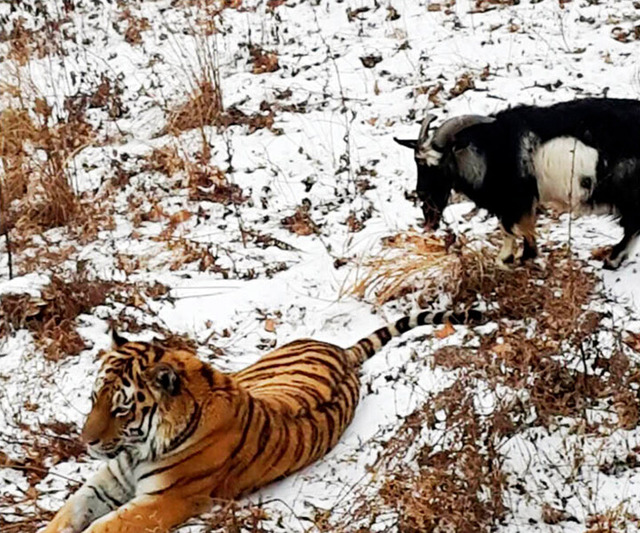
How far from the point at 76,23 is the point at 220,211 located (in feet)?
15.5

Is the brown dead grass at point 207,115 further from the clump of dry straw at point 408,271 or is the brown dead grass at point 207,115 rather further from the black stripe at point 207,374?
the black stripe at point 207,374

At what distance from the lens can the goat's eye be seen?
4.87 meters

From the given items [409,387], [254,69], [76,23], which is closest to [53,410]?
[409,387]

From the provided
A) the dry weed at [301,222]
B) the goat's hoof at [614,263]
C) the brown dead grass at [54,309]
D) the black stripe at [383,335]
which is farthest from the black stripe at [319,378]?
the dry weed at [301,222]

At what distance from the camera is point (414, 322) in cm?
640

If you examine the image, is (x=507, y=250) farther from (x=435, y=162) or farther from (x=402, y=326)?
(x=402, y=326)

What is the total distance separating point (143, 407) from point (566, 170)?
3.11 m

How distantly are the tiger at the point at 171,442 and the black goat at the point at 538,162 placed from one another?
221 centimetres

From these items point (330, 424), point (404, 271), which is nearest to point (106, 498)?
point (330, 424)

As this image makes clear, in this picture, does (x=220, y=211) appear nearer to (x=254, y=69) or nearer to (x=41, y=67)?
(x=254, y=69)

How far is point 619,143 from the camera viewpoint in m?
6.38

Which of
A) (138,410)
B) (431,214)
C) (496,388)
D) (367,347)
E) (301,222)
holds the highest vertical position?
(431,214)

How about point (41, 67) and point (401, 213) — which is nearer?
point (401, 213)

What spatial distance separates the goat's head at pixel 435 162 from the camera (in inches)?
263
